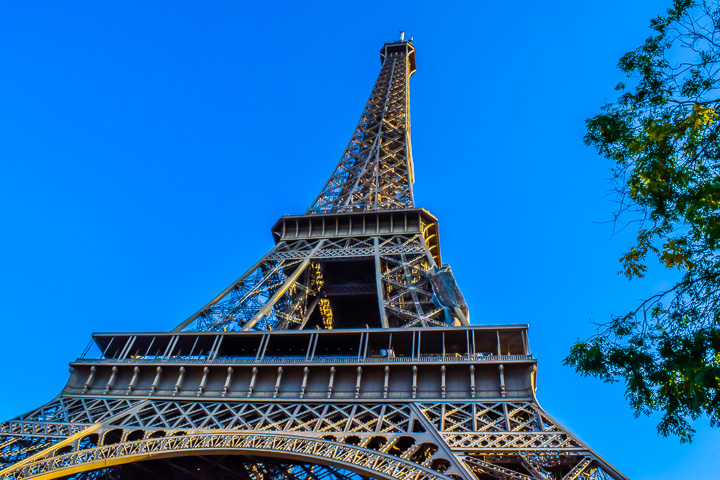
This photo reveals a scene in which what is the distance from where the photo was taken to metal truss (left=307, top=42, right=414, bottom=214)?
127ft

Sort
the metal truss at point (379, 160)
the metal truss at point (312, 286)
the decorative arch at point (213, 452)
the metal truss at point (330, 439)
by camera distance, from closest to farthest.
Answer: the metal truss at point (330, 439), the decorative arch at point (213, 452), the metal truss at point (312, 286), the metal truss at point (379, 160)

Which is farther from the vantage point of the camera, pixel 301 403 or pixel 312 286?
pixel 312 286

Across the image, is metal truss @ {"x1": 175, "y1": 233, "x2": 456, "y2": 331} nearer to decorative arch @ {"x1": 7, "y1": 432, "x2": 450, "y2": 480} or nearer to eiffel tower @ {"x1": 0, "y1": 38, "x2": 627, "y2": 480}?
eiffel tower @ {"x1": 0, "y1": 38, "x2": 627, "y2": 480}

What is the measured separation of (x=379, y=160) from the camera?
43.7m

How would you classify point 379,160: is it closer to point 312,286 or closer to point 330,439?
point 312,286

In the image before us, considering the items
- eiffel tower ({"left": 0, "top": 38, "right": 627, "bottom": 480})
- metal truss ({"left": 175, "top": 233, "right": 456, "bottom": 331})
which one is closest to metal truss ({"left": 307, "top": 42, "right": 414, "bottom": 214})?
metal truss ({"left": 175, "top": 233, "right": 456, "bottom": 331})

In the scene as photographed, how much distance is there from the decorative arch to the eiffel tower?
0.04 m

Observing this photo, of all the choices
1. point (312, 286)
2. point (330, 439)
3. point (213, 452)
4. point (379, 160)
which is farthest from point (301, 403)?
point (379, 160)

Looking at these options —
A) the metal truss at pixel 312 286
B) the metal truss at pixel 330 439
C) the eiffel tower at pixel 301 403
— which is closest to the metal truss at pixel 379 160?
the metal truss at pixel 312 286

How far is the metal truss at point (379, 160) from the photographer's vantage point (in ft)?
127

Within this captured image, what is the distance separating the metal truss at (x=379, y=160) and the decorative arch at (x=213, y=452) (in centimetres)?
2060

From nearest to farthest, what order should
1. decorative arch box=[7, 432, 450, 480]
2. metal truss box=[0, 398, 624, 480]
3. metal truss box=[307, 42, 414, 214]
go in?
metal truss box=[0, 398, 624, 480] → decorative arch box=[7, 432, 450, 480] → metal truss box=[307, 42, 414, 214]

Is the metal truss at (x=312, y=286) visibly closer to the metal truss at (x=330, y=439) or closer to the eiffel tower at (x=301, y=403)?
the eiffel tower at (x=301, y=403)

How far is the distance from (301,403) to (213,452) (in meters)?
3.48
